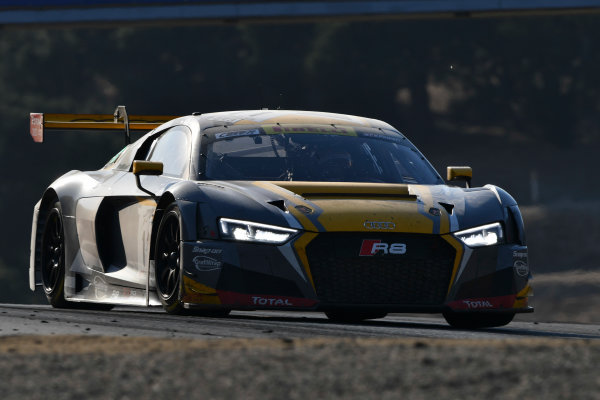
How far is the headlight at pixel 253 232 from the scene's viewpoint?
757 centimetres

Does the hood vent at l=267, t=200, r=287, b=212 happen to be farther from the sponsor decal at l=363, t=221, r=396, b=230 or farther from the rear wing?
the rear wing

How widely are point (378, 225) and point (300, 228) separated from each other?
1.41 ft

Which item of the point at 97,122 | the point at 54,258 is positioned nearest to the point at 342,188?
the point at 54,258

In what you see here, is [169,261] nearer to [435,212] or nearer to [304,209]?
[304,209]

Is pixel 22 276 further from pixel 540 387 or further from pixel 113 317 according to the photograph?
pixel 540 387

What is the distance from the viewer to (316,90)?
36.2 metres

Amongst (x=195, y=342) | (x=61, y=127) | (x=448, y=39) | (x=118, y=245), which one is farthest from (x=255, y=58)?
(x=195, y=342)

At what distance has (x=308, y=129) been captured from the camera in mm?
9133

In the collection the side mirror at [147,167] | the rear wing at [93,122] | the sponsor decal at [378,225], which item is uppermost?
the rear wing at [93,122]

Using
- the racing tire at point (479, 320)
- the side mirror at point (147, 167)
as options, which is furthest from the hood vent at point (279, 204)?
the racing tire at point (479, 320)

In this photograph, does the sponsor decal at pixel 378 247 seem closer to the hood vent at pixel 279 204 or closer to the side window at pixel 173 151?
the hood vent at pixel 279 204

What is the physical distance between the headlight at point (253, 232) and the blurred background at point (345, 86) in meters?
26.5

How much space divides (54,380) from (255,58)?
30.4 meters

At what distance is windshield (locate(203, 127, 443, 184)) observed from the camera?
8.59 metres
